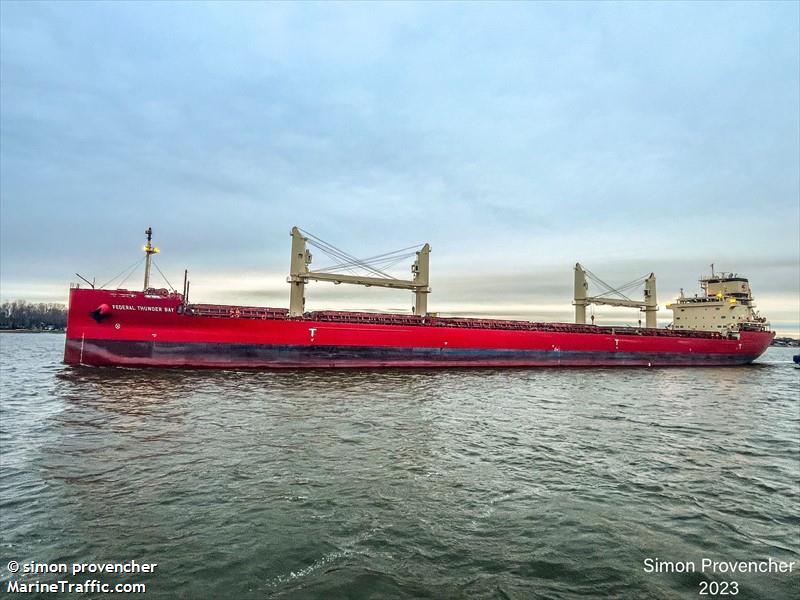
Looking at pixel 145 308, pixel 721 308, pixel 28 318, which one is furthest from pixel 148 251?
pixel 28 318

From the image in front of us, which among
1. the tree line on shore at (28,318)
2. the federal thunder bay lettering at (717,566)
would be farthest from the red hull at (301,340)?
the tree line on shore at (28,318)

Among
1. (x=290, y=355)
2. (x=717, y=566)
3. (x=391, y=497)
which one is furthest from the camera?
(x=290, y=355)

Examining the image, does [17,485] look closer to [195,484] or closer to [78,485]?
[78,485]

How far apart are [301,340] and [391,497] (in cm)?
1710

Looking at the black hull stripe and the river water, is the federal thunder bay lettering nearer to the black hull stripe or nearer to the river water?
the river water

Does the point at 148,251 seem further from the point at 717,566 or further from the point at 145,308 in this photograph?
the point at 717,566

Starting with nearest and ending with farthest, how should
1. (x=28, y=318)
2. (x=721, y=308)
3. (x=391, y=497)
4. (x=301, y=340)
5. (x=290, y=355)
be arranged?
(x=391, y=497) < (x=290, y=355) < (x=301, y=340) < (x=721, y=308) < (x=28, y=318)

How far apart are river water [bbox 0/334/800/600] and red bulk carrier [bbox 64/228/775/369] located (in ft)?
26.7

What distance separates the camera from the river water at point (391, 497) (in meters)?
3.96

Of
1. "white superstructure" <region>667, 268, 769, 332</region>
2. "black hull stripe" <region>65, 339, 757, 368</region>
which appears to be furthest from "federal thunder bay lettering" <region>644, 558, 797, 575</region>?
"white superstructure" <region>667, 268, 769, 332</region>

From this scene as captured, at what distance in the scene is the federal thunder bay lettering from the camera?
420 cm

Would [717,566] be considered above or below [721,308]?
below

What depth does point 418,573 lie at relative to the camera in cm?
396

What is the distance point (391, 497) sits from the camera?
18.9 feet
